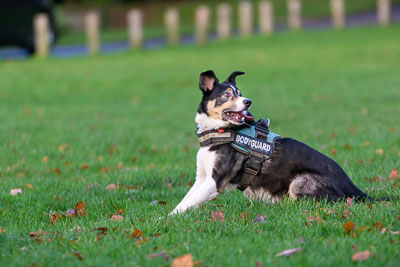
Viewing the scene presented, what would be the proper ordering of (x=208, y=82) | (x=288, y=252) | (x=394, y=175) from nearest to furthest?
(x=288, y=252), (x=208, y=82), (x=394, y=175)

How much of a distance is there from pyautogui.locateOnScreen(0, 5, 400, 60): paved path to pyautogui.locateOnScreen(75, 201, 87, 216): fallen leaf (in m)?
21.6

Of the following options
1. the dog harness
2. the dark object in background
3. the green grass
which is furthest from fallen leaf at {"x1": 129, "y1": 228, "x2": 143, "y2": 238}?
the green grass

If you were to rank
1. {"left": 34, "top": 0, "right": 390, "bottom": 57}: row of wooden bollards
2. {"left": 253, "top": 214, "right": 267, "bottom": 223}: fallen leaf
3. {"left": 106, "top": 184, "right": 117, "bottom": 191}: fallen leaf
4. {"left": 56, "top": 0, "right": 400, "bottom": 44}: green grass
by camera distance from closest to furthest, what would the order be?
{"left": 253, "top": 214, "right": 267, "bottom": 223}: fallen leaf
{"left": 106, "top": 184, "right": 117, "bottom": 191}: fallen leaf
{"left": 34, "top": 0, "right": 390, "bottom": 57}: row of wooden bollards
{"left": 56, "top": 0, "right": 400, "bottom": 44}: green grass

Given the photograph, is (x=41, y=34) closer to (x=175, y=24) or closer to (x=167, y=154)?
(x=175, y=24)

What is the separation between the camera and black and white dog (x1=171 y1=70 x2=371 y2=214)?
6.48 m

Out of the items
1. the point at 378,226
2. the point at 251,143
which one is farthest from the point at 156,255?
the point at 251,143

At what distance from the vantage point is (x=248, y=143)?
6609 millimetres

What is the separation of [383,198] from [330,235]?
5.12ft

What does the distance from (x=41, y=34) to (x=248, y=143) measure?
20792 mm

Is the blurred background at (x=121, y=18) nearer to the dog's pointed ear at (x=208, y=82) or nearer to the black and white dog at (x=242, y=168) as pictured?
the dog's pointed ear at (x=208, y=82)

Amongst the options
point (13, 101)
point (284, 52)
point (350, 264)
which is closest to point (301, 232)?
point (350, 264)

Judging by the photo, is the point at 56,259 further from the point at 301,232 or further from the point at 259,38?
the point at 259,38

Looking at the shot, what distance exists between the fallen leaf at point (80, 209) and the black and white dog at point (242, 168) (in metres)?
0.97

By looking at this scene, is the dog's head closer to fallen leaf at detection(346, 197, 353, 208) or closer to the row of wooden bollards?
fallen leaf at detection(346, 197, 353, 208)
